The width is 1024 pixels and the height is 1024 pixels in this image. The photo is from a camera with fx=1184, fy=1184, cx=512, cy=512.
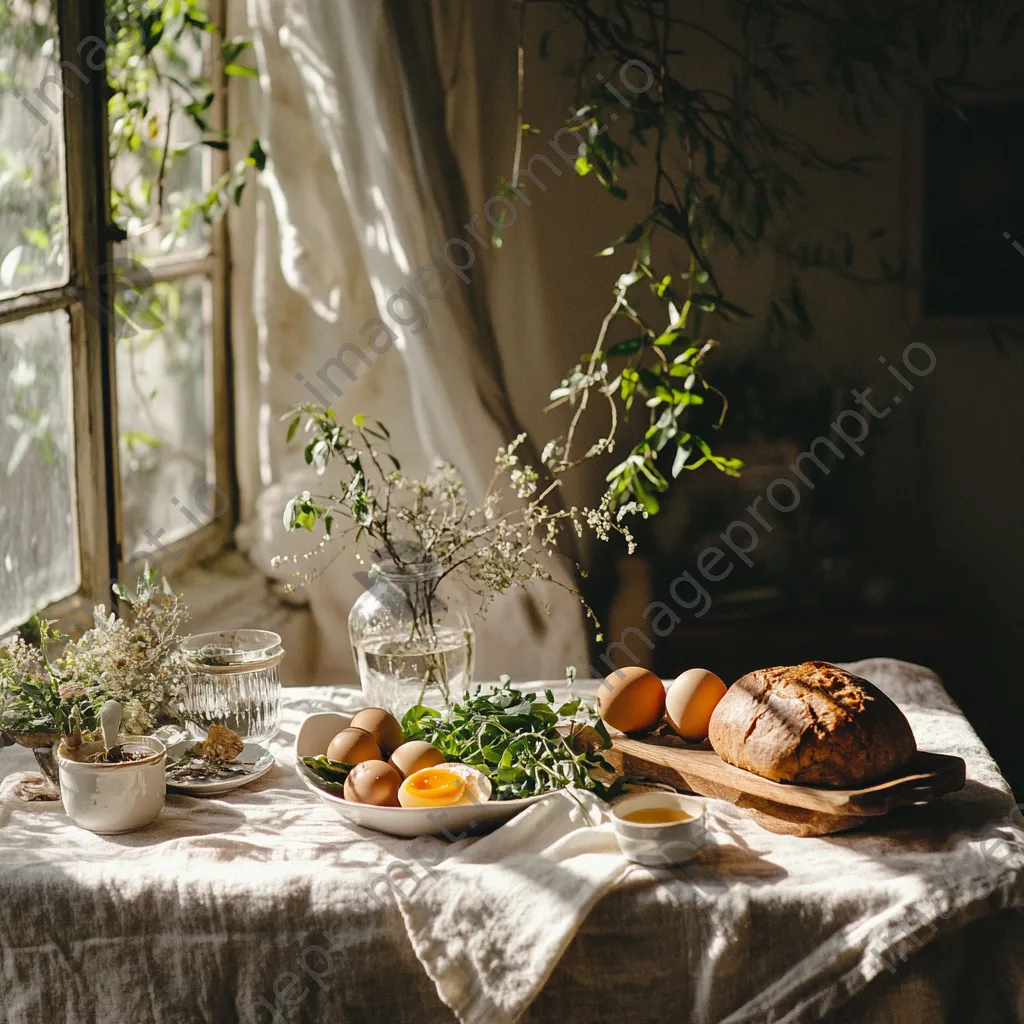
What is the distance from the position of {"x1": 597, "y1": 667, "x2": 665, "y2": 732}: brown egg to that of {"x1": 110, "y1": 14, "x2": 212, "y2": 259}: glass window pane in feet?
3.92

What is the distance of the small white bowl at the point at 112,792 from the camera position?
1231 mm

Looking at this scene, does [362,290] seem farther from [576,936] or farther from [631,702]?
[576,936]

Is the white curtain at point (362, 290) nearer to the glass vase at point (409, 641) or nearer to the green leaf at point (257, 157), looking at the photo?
the green leaf at point (257, 157)

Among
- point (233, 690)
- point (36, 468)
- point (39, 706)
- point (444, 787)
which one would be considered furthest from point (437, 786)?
point (36, 468)

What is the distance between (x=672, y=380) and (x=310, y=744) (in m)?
1.11

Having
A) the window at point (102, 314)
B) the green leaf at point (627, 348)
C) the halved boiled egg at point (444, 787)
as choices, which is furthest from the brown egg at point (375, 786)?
the green leaf at point (627, 348)

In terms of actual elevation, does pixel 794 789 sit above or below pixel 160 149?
below

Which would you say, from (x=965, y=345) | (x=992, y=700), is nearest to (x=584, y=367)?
(x=965, y=345)

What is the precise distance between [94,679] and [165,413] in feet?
3.17

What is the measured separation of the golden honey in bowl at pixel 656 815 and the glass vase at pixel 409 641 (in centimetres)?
40

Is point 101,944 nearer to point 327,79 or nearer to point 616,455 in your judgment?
point 616,455

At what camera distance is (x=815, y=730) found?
1.20 meters

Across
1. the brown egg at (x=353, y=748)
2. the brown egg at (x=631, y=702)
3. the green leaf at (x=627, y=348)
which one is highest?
the green leaf at (x=627, y=348)

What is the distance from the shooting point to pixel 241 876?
3.74 feet
